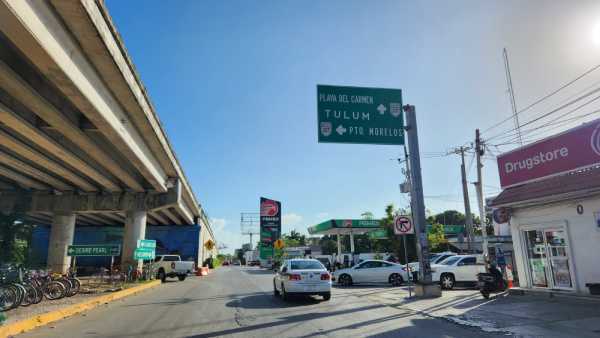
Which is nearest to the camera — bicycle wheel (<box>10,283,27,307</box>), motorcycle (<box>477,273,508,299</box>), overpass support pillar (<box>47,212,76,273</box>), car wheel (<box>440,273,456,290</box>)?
bicycle wheel (<box>10,283,27,307</box>)

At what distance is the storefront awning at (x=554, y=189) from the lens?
1162 centimetres

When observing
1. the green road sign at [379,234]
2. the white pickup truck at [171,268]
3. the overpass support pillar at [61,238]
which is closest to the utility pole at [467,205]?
the green road sign at [379,234]

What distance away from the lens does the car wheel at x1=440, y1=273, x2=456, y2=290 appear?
18344 millimetres

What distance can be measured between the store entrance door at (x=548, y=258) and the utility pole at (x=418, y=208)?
3.38m

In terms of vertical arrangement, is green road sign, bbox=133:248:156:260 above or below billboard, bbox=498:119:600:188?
below

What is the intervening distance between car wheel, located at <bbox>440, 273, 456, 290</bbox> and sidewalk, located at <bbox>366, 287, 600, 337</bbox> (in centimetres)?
421

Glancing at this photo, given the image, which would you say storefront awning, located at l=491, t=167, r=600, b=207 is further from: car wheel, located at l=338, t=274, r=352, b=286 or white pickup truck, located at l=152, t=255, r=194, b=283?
white pickup truck, located at l=152, t=255, r=194, b=283

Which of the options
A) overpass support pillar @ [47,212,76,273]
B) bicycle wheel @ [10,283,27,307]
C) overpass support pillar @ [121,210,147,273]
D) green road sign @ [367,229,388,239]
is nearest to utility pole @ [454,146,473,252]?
green road sign @ [367,229,388,239]

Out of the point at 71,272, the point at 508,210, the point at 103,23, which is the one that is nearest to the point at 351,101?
the point at 508,210

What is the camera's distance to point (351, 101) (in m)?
15.3

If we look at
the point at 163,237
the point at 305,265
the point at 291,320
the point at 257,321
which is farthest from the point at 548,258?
the point at 163,237

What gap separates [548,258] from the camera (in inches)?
530

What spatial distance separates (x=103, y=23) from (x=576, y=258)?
591 inches

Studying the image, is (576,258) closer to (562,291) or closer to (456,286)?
(562,291)
